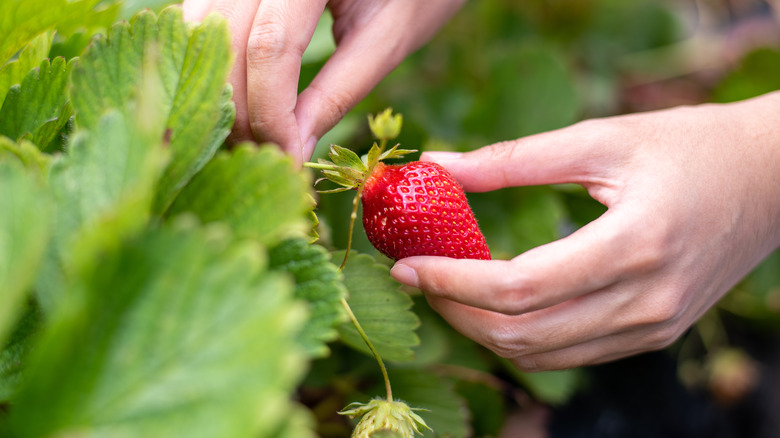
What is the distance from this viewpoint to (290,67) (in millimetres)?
445

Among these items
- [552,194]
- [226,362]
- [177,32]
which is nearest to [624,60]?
[552,194]

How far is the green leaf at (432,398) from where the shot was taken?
0.50 meters

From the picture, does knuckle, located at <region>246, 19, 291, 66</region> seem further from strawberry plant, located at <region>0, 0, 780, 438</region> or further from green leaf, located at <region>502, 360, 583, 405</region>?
green leaf, located at <region>502, 360, 583, 405</region>

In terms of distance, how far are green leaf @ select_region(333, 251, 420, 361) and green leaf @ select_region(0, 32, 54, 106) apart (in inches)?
9.3

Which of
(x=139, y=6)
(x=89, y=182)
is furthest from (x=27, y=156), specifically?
(x=139, y=6)

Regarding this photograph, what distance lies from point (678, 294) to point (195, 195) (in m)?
0.41

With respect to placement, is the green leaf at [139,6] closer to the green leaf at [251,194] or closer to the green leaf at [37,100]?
the green leaf at [37,100]

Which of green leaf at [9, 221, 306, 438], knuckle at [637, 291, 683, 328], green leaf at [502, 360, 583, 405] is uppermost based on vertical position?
green leaf at [9, 221, 306, 438]

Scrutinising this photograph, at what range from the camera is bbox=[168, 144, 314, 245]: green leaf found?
0.84 feet

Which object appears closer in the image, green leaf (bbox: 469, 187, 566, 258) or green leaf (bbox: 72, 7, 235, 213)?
green leaf (bbox: 72, 7, 235, 213)

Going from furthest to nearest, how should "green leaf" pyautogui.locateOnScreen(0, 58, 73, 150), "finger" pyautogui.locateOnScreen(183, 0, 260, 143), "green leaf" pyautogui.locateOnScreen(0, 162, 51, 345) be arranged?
"finger" pyautogui.locateOnScreen(183, 0, 260, 143) < "green leaf" pyautogui.locateOnScreen(0, 58, 73, 150) < "green leaf" pyautogui.locateOnScreen(0, 162, 51, 345)

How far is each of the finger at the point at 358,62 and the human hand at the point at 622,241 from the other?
0.32ft

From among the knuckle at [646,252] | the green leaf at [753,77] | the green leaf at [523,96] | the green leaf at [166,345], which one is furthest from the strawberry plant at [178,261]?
the green leaf at [753,77]

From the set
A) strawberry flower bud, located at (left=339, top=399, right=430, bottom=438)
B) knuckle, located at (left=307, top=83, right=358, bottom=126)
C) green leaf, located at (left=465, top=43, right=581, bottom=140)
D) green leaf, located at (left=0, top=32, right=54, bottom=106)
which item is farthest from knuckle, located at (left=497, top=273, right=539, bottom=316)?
green leaf, located at (left=465, top=43, right=581, bottom=140)
